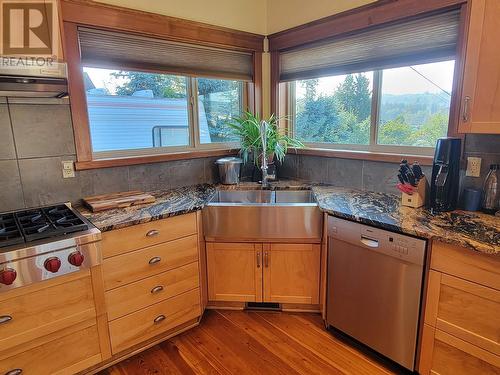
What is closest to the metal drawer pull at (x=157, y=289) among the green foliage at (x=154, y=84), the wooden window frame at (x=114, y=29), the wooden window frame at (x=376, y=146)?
the wooden window frame at (x=114, y=29)

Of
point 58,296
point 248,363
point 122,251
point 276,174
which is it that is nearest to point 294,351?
point 248,363

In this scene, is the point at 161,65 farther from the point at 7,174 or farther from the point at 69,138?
the point at 7,174

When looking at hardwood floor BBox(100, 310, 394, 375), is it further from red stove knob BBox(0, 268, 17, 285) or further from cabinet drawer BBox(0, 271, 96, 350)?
red stove knob BBox(0, 268, 17, 285)

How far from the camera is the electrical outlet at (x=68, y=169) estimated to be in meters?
2.02

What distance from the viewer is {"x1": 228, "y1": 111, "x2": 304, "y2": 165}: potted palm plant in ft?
8.59

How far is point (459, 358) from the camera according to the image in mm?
1482

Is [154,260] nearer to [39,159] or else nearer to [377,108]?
[39,159]

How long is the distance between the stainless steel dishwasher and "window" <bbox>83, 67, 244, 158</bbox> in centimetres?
141

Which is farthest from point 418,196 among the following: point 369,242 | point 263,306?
point 263,306

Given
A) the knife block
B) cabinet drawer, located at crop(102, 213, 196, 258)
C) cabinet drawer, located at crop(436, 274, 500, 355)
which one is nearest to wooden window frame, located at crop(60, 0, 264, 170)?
cabinet drawer, located at crop(102, 213, 196, 258)

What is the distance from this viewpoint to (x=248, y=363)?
185 centimetres

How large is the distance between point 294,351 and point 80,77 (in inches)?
84.6

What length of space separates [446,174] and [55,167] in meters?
2.29

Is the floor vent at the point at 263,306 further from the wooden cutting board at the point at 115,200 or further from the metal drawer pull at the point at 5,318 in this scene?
the metal drawer pull at the point at 5,318
